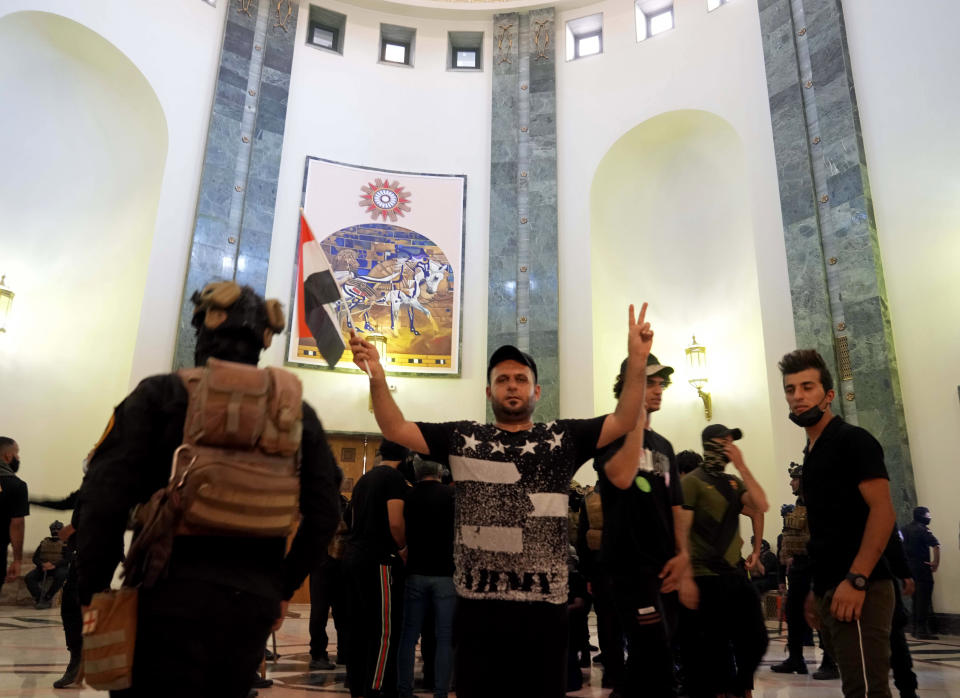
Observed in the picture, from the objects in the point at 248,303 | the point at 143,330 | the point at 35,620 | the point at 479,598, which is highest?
the point at 143,330

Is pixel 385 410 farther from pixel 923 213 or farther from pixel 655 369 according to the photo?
pixel 923 213

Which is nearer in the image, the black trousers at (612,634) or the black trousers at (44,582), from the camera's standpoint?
the black trousers at (612,634)

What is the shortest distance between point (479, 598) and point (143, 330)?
360 inches

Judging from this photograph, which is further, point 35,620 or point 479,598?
point 35,620

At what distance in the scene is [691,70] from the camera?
11.2 meters

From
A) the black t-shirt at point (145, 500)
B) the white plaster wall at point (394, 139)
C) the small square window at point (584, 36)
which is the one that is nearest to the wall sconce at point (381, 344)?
the white plaster wall at point (394, 139)

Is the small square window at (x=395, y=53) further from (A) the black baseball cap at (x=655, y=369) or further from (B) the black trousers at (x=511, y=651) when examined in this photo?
(B) the black trousers at (x=511, y=651)

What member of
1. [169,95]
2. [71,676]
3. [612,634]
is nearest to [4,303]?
[169,95]

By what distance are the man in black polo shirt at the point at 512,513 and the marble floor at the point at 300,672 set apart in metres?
2.64

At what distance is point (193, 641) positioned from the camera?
1496 mm

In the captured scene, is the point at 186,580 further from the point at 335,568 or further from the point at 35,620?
the point at 35,620

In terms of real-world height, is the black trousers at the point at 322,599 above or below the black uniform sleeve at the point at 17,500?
below

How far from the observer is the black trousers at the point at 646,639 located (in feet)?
8.42

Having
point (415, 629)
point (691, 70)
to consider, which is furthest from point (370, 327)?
point (415, 629)
